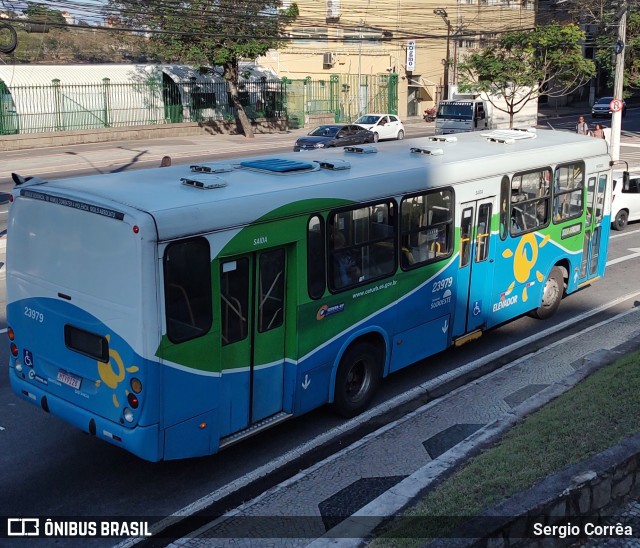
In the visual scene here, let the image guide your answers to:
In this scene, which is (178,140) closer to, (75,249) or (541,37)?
(541,37)

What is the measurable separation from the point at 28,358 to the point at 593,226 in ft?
30.4

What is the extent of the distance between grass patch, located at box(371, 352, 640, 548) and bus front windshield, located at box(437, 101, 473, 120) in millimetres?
35114

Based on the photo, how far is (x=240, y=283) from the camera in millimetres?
7730

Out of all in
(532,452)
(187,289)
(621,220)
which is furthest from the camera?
(621,220)

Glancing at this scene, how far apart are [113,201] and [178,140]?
127 feet

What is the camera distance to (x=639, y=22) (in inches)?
1729

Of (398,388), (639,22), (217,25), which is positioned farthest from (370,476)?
(639,22)

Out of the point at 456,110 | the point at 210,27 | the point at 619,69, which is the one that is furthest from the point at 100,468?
the point at 456,110

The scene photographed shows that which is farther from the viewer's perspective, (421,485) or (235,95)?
(235,95)

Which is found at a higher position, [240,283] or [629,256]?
[240,283]

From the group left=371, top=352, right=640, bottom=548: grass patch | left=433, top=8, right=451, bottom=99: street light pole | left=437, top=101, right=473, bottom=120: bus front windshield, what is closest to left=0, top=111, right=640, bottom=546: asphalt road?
left=371, top=352, right=640, bottom=548: grass patch

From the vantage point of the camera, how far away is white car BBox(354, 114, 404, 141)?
149 feet

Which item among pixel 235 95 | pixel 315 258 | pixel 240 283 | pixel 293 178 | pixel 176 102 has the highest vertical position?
pixel 235 95

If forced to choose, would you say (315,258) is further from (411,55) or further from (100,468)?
(411,55)
